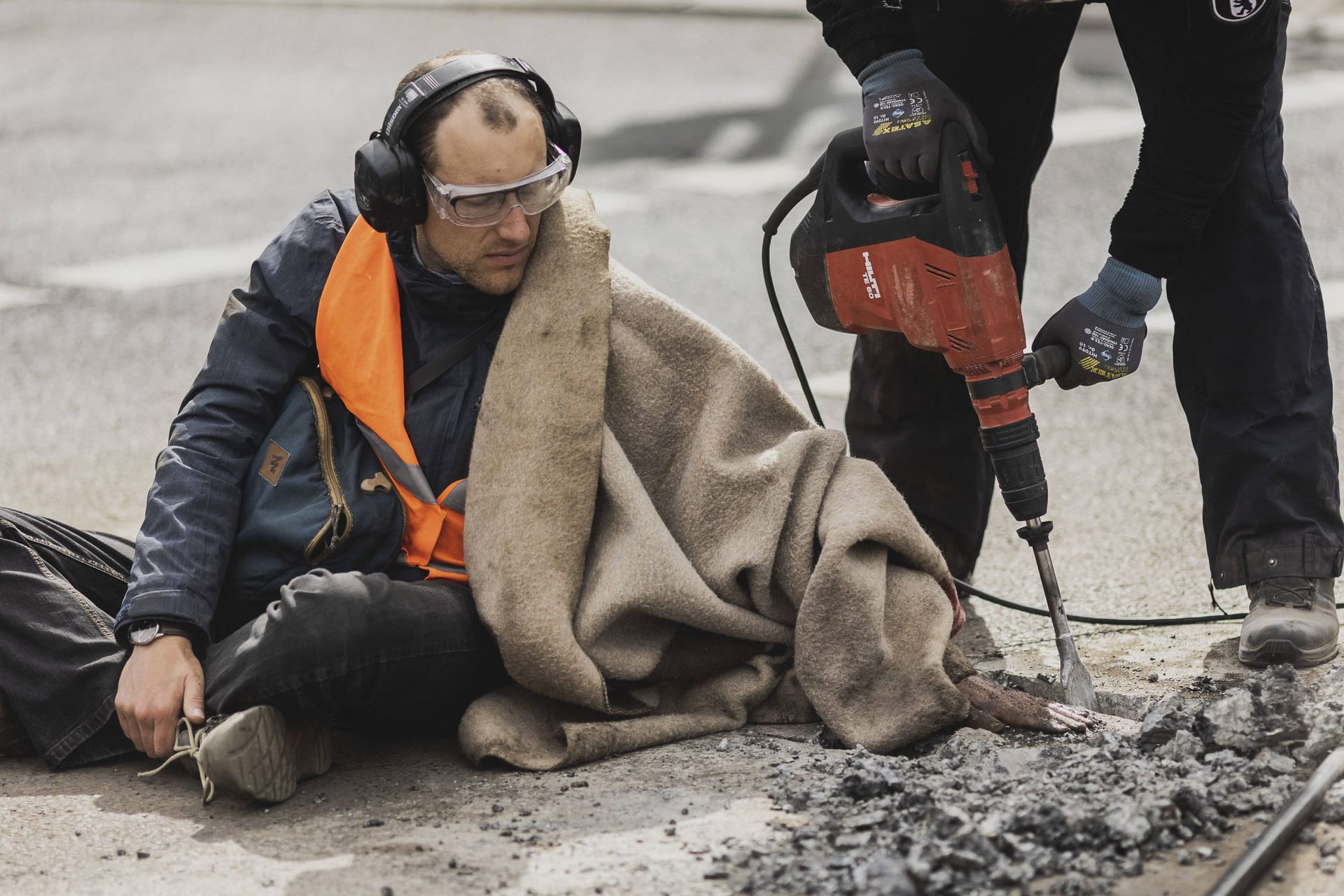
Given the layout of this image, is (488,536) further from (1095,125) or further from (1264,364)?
(1095,125)

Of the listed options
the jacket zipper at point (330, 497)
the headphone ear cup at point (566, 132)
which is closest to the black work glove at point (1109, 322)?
the headphone ear cup at point (566, 132)

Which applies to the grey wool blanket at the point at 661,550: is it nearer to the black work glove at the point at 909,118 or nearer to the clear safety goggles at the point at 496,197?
the clear safety goggles at the point at 496,197

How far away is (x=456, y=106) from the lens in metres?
2.89

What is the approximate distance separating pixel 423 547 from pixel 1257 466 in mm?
1758

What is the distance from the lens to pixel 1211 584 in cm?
354

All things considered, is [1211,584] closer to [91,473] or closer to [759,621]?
[759,621]

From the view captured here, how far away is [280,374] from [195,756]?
77 centimetres

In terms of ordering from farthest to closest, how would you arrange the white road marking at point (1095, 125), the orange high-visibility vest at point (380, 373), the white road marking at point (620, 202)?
1. the white road marking at point (1095, 125)
2. the white road marking at point (620, 202)
3. the orange high-visibility vest at point (380, 373)

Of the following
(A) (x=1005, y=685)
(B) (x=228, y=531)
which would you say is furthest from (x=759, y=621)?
(B) (x=228, y=531)

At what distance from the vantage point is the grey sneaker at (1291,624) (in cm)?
325

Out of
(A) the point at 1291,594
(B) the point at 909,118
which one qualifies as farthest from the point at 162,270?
(A) the point at 1291,594

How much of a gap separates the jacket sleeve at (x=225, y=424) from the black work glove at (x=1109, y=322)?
4.81 feet

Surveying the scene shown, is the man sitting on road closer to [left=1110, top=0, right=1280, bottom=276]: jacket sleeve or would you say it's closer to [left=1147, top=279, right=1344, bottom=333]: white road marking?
[left=1110, top=0, right=1280, bottom=276]: jacket sleeve

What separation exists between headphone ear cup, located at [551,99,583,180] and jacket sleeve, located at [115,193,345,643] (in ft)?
1.56
